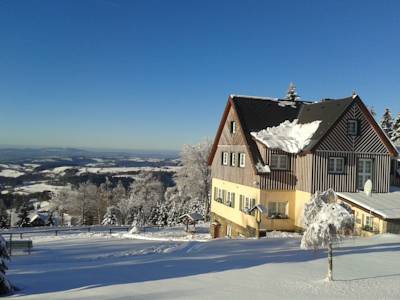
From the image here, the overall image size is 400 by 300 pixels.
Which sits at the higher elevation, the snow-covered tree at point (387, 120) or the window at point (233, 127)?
the snow-covered tree at point (387, 120)

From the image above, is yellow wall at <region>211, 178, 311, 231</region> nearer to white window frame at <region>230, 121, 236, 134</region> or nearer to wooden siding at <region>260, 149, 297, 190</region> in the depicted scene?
wooden siding at <region>260, 149, 297, 190</region>

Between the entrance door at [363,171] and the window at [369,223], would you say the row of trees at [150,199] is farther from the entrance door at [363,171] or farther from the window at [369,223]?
the window at [369,223]

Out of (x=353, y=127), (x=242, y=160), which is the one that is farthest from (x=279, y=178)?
(x=353, y=127)

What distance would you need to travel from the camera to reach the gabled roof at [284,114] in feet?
83.7

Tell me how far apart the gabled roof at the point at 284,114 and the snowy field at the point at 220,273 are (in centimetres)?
789

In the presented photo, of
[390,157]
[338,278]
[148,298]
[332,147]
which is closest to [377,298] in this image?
[338,278]

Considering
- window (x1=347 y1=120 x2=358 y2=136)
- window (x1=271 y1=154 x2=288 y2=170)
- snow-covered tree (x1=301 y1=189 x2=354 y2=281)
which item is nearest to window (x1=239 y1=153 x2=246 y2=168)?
window (x1=271 y1=154 x2=288 y2=170)

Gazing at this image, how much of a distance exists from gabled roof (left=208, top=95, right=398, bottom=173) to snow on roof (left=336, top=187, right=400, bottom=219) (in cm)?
296

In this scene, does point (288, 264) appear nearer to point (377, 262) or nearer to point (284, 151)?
Answer: point (377, 262)

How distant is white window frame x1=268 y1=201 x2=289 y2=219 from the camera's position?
26.1m

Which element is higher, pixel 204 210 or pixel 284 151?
pixel 284 151

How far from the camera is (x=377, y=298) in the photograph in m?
9.84

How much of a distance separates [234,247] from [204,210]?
108 feet

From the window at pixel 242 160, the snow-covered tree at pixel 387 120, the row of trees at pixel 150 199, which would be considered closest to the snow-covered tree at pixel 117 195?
the row of trees at pixel 150 199
